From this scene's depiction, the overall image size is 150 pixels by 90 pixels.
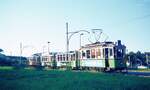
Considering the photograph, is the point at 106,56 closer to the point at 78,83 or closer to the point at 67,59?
the point at 67,59

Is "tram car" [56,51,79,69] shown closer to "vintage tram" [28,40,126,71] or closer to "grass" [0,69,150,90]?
"vintage tram" [28,40,126,71]

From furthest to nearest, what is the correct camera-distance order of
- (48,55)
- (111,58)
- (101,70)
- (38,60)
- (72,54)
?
(38,60)
(48,55)
(72,54)
(101,70)
(111,58)

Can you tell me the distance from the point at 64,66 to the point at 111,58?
1118cm

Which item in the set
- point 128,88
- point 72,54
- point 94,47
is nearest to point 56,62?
point 72,54

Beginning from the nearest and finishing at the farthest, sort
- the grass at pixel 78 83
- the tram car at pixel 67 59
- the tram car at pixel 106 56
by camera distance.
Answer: the grass at pixel 78 83 < the tram car at pixel 106 56 < the tram car at pixel 67 59

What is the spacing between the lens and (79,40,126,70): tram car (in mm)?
21406

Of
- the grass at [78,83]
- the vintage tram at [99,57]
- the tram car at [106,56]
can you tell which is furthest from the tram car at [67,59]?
the grass at [78,83]

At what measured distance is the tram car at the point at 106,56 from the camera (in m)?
21.4

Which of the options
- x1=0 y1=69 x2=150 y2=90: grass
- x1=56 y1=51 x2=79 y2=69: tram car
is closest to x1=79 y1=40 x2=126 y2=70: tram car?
x1=56 y1=51 x2=79 y2=69: tram car

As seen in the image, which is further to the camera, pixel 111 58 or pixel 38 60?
pixel 38 60

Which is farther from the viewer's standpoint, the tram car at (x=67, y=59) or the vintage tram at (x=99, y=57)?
the tram car at (x=67, y=59)

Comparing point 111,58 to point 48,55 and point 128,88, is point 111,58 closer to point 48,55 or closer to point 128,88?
point 128,88

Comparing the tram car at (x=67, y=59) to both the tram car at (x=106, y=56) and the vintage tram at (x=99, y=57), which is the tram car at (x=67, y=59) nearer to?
the vintage tram at (x=99, y=57)

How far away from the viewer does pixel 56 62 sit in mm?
33781
